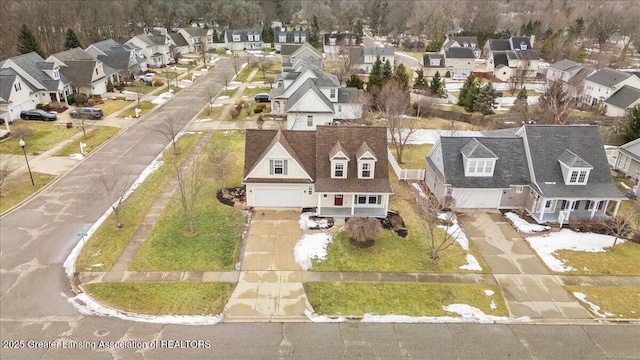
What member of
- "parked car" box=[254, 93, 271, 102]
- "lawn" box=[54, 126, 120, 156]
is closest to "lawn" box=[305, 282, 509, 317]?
"lawn" box=[54, 126, 120, 156]

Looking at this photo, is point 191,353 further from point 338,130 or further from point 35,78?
point 35,78

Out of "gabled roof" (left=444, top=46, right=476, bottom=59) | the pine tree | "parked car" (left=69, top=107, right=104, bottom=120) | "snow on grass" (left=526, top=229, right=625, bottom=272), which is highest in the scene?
the pine tree

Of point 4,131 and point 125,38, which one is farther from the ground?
point 125,38

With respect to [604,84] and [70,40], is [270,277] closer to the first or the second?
[604,84]

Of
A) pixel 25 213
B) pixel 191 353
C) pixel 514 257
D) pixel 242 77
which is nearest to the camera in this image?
pixel 191 353

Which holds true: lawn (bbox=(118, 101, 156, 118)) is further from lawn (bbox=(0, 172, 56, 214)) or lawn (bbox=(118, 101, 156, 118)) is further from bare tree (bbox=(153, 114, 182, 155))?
lawn (bbox=(0, 172, 56, 214))

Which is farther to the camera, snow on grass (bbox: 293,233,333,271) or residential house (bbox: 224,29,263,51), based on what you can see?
residential house (bbox: 224,29,263,51)

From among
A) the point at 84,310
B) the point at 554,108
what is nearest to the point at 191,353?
the point at 84,310

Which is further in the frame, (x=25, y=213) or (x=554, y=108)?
(x=554, y=108)
